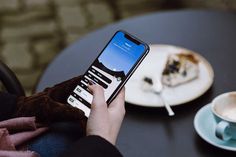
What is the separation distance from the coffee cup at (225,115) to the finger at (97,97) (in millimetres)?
239

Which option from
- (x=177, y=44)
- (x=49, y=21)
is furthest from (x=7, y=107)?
(x=49, y=21)

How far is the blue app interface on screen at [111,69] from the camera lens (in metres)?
0.87

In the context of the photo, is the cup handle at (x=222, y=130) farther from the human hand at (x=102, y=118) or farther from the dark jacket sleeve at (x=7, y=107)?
the dark jacket sleeve at (x=7, y=107)

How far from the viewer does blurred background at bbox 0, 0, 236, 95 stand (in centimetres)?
240

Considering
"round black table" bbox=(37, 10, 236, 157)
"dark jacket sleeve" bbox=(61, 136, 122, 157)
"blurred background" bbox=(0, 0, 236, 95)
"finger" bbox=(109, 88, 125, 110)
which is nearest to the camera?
"dark jacket sleeve" bbox=(61, 136, 122, 157)

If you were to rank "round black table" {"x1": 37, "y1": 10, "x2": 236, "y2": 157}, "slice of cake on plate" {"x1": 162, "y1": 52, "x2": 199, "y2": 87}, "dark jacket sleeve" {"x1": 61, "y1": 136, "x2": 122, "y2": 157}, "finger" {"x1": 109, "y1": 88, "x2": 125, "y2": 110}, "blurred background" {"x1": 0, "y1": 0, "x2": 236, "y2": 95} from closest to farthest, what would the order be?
1. "dark jacket sleeve" {"x1": 61, "y1": 136, "x2": 122, "y2": 157}
2. "finger" {"x1": 109, "y1": 88, "x2": 125, "y2": 110}
3. "round black table" {"x1": 37, "y1": 10, "x2": 236, "y2": 157}
4. "slice of cake on plate" {"x1": 162, "y1": 52, "x2": 199, "y2": 87}
5. "blurred background" {"x1": 0, "y1": 0, "x2": 236, "y2": 95}

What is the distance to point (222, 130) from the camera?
0.89 m

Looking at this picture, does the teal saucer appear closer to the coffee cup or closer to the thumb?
the coffee cup

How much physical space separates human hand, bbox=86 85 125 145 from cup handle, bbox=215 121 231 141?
19cm

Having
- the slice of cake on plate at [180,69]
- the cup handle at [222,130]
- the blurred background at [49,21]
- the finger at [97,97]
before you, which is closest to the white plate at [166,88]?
the slice of cake on plate at [180,69]

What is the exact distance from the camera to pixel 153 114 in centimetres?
101

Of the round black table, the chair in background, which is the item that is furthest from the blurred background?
the chair in background

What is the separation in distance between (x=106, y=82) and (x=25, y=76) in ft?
4.83

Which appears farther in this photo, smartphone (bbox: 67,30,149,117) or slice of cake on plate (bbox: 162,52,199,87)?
slice of cake on plate (bbox: 162,52,199,87)
